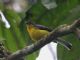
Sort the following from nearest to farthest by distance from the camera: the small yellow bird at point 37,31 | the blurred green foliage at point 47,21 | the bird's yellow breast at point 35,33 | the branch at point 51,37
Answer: the branch at point 51,37 < the blurred green foliage at point 47,21 < the small yellow bird at point 37,31 < the bird's yellow breast at point 35,33

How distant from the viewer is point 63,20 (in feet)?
5.61

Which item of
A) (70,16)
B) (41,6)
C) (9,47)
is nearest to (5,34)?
(9,47)

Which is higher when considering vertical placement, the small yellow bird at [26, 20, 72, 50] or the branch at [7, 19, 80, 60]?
the branch at [7, 19, 80, 60]

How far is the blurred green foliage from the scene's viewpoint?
1649 mm

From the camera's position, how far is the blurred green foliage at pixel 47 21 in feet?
5.41

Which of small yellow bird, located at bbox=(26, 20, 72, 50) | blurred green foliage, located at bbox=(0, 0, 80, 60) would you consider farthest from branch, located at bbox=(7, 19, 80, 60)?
small yellow bird, located at bbox=(26, 20, 72, 50)

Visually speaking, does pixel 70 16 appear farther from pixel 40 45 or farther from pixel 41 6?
pixel 40 45

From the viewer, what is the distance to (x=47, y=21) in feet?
5.85

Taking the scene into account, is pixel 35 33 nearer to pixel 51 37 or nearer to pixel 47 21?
pixel 47 21

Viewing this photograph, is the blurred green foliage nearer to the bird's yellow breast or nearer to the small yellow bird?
the small yellow bird

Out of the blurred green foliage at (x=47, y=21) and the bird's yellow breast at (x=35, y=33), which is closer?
the blurred green foliage at (x=47, y=21)

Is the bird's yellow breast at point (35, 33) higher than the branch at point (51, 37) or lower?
lower

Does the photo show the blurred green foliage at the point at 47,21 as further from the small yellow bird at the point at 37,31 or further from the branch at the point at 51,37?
the branch at the point at 51,37

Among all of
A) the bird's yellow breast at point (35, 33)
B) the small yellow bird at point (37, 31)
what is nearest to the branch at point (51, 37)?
the small yellow bird at point (37, 31)
